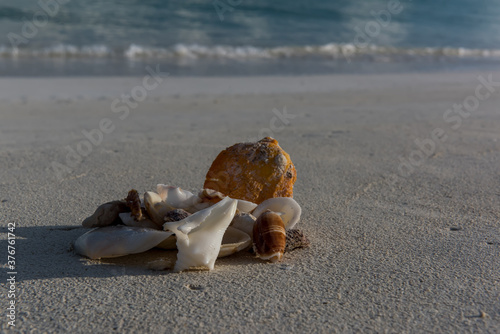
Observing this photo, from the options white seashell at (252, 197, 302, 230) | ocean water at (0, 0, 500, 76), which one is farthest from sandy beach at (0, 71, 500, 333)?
ocean water at (0, 0, 500, 76)

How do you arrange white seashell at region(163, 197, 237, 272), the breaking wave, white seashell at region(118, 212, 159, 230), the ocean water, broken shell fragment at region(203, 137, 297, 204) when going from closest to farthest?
white seashell at region(163, 197, 237, 272)
white seashell at region(118, 212, 159, 230)
broken shell fragment at region(203, 137, 297, 204)
the ocean water
the breaking wave

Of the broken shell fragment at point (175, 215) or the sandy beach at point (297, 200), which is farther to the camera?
the broken shell fragment at point (175, 215)

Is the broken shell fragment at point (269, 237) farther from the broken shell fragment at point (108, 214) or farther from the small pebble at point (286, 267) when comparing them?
the broken shell fragment at point (108, 214)

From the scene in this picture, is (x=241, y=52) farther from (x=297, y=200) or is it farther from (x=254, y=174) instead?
(x=254, y=174)

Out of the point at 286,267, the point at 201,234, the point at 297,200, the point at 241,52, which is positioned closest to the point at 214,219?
the point at 201,234

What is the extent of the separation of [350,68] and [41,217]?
7.84 meters

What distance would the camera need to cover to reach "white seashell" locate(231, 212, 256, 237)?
2.13 meters

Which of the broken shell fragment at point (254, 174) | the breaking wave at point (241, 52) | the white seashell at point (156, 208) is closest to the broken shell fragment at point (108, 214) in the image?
the white seashell at point (156, 208)

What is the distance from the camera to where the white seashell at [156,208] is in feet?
7.12

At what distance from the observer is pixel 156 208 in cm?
218

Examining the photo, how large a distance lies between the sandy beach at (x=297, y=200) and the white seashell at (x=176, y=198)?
1.05ft

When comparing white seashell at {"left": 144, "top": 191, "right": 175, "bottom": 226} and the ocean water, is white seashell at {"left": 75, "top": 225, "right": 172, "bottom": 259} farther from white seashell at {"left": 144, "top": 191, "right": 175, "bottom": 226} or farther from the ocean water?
the ocean water

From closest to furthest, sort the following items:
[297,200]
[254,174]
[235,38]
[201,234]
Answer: [201,234]
[254,174]
[297,200]
[235,38]

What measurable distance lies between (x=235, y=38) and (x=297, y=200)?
413 inches
